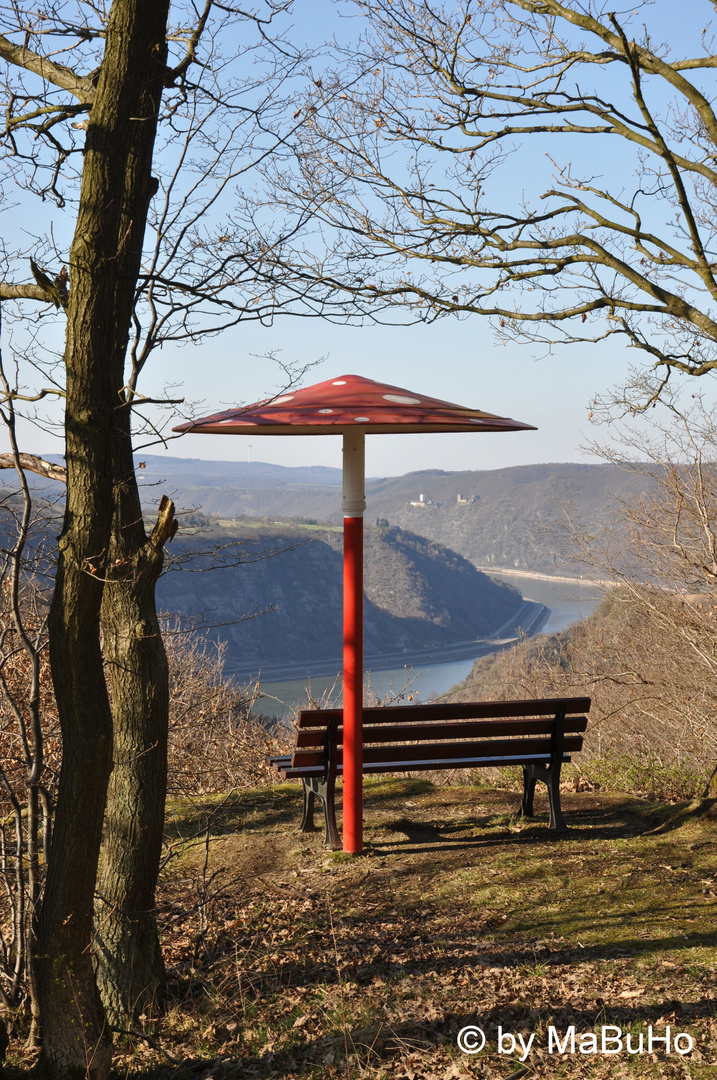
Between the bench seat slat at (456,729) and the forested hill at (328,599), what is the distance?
46.8 metres

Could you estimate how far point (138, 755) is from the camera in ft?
11.8

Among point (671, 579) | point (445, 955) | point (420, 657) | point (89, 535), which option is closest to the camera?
point (89, 535)

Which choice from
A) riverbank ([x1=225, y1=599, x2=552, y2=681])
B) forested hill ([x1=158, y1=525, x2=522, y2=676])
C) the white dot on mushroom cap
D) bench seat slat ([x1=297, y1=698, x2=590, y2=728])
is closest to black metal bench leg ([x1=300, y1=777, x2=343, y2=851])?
bench seat slat ([x1=297, y1=698, x2=590, y2=728])

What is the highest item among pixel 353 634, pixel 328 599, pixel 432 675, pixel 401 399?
pixel 401 399

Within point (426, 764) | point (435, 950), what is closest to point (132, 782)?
point (435, 950)

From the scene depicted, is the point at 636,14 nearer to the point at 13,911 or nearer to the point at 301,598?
the point at 13,911

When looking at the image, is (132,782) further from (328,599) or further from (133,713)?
(328,599)

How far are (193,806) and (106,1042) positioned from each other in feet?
11.7

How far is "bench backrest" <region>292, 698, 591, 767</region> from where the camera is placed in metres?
5.22

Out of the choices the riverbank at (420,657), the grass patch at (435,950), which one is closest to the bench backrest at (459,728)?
the grass patch at (435,950)

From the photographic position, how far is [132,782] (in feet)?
11.9

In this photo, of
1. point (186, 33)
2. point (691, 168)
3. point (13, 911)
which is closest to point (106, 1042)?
point (13, 911)

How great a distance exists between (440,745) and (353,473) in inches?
71.8

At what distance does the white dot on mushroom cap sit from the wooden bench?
1857 millimetres
